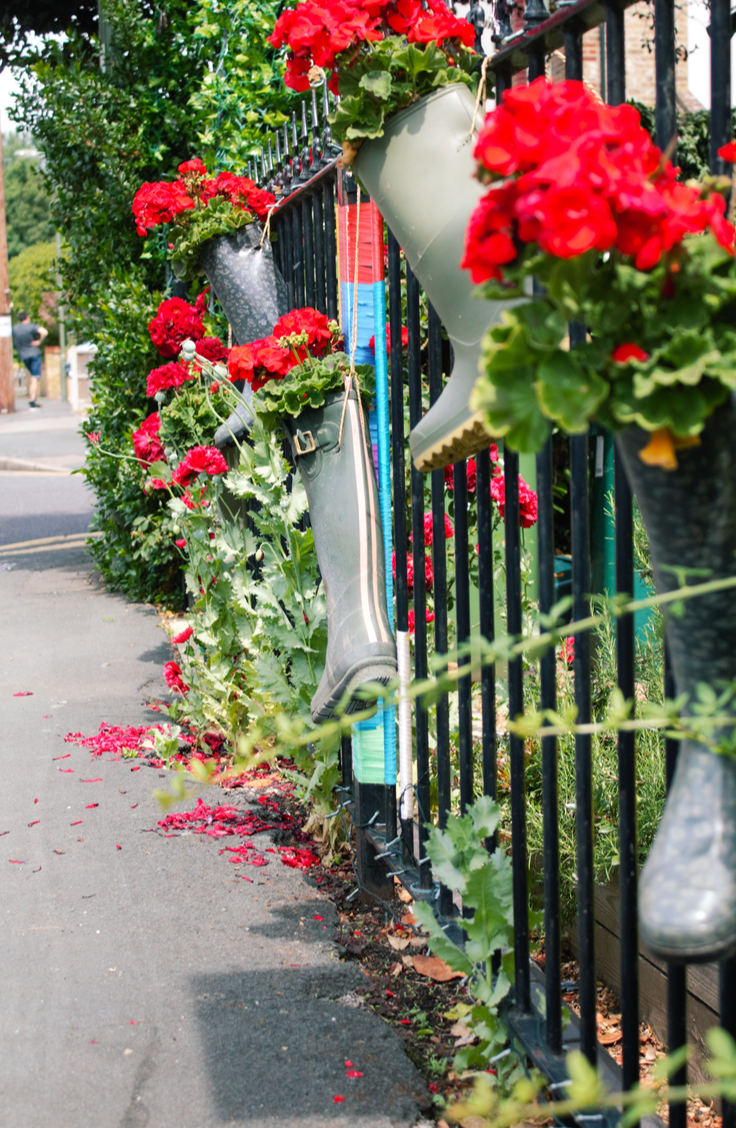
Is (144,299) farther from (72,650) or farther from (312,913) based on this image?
(312,913)

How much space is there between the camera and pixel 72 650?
4836 millimetres

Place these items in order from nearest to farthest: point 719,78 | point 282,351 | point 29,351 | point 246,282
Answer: point 719,78 < point 282,351 < point 246,282 < point 29,351

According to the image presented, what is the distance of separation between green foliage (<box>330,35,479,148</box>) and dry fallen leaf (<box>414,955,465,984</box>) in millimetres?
1610

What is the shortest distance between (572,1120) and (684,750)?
862 mm

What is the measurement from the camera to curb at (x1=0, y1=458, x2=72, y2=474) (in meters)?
12.9

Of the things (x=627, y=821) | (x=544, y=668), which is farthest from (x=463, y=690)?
(x=627, y=821)

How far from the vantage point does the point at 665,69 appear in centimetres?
123

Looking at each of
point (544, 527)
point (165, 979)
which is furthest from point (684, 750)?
point (165, 979)

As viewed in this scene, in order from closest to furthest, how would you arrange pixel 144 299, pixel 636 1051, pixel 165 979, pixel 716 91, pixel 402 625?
pixel 716 91 < pixel 636 1051 < pixel 165 979 < pixel 402 625 < pixel 144 299

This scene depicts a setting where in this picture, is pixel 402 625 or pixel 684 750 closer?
Result: pixel 684 750

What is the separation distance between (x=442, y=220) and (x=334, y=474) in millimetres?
787

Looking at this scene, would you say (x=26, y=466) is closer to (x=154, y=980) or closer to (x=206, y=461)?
(x=206, y=461)

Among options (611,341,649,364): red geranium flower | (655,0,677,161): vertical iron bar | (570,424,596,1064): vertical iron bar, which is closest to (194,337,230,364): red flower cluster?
(570,424,596,1064): vertical iron bar

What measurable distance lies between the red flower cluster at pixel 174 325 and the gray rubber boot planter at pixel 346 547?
4.69ft
